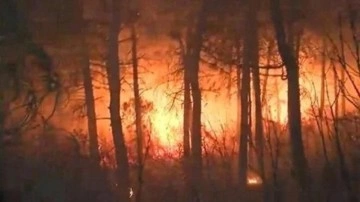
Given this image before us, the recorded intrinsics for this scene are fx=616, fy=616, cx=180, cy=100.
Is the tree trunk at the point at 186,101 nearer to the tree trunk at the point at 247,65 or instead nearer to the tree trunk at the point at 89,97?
the tree trunk at the point at 247,65

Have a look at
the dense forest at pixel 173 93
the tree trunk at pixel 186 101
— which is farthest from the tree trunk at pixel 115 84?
the tree trunk at pixel 186 101

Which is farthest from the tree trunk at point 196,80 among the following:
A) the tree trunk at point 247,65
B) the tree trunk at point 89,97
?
the tree trunk at point 89,97

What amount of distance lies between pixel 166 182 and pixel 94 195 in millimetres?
320

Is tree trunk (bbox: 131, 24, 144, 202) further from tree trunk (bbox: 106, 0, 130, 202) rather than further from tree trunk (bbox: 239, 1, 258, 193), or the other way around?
tree trunk (bbox: 239, 1, 258, 193)

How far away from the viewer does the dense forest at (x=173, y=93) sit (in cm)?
261

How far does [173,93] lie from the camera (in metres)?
2.62

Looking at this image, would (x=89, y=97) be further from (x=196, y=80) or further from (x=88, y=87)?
(x=196, y=80)

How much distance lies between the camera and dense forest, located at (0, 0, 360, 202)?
103 inches

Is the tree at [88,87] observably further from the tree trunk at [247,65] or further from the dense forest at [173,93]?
the tree trunk at [247,65]

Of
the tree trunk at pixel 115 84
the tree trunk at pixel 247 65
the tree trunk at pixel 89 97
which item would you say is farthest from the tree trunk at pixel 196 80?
the tree trunk at pixel 89 97

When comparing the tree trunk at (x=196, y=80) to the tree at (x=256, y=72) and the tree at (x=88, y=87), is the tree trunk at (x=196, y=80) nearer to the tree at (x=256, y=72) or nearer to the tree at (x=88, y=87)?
the tree at (x=256, y=72)

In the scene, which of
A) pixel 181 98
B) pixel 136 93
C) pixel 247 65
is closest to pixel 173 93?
pixel 181 98

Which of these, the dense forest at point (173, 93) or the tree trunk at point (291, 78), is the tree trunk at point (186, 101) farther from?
the tree trunk at point (291, 78)

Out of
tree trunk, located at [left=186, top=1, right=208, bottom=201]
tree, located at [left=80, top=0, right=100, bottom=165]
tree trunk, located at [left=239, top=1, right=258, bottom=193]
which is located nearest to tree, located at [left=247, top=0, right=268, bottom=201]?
tree trunk, located at [left=239, top=1, right=258, bottom=193]
